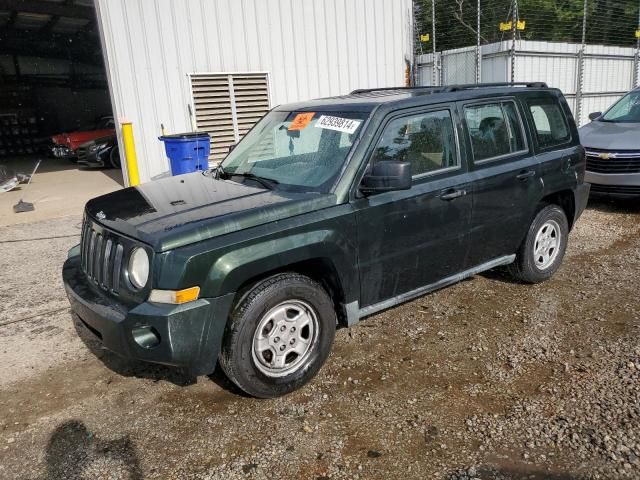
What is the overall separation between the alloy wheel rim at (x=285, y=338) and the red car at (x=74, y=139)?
573 inches

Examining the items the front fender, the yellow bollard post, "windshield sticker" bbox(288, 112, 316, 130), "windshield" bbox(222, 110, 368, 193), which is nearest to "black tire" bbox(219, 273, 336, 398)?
the front fender

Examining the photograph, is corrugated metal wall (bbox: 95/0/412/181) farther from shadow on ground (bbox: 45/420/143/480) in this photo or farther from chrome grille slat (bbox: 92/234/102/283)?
shadow on ground (bbox: 45/420/143/480)

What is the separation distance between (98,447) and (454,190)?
9.29 ft

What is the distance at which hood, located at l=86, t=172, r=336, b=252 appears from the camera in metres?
2.87

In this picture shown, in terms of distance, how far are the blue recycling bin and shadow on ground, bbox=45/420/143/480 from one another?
18.6 feet

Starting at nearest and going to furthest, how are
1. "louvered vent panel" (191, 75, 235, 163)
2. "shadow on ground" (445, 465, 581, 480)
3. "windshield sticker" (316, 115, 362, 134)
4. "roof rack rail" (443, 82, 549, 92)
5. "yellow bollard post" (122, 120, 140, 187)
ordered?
1. "shadow on ground" (445, 465, 581, 480)
2. "windshield sticker" (316, 115, 362, 134)
3. "roof rack rail" (443, 82, 549, 92)
4. "yellow bollard post" (122, 120, 140, 187)
5. "louvered vent panel" (191, 75, 235, 163)

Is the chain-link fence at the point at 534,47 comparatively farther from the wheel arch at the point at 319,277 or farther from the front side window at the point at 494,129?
the wheel arch at the point at 319,277

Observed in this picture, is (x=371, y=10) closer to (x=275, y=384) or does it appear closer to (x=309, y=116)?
(x=309, y=116)

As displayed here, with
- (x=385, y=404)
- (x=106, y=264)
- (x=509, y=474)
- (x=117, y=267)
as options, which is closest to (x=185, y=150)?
(x=106, y=264)

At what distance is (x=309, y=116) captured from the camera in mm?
3945

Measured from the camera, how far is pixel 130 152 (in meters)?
9.17

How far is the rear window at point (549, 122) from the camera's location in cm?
459

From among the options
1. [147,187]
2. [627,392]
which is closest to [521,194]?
[627,392]

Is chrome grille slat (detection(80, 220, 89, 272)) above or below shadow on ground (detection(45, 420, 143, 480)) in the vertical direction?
above
